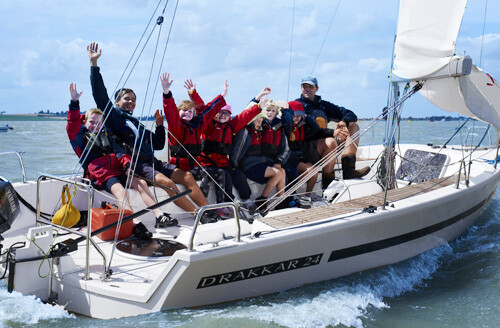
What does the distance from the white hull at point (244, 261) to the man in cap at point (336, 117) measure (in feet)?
4.41

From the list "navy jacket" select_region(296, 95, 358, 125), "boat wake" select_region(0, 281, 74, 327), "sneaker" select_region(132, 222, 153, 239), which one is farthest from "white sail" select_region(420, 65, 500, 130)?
"boat wake" select_region(0, 281, 74, 327)

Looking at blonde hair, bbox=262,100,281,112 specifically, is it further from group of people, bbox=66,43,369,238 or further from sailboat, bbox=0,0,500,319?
sailboat, bbox=0,0,500,319

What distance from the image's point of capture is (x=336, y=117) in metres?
6.34

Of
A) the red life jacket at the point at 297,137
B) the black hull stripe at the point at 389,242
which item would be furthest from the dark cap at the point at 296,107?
the black hull stripe at the point at 389,242

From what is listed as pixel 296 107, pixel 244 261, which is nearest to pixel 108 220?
pixel 244 261

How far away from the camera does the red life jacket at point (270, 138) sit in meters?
5.01

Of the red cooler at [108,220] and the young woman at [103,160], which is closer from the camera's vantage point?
the red cooler at [108,220]

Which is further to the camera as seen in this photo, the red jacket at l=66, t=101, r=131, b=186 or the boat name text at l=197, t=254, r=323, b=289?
the red jacket at l=66, t=101, r=131, b=186

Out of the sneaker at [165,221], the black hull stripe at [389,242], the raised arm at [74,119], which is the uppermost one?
the raised arm at [74,119]

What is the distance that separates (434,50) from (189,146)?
270 centimetres

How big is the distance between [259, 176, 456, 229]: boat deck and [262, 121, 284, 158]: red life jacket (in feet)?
3.74

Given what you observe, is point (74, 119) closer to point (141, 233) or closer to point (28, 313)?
point (141, 233)

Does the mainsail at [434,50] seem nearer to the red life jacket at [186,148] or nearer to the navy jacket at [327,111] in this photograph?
the navy jacket at [327,111]

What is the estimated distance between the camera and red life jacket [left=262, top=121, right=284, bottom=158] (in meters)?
5.01
